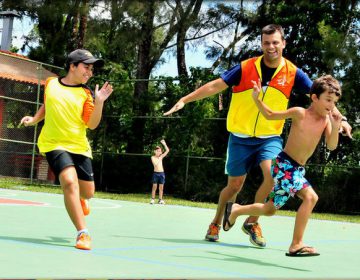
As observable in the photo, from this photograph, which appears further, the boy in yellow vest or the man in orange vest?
the man in orange vest

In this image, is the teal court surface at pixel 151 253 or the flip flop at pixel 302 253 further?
the flip flop at pixel 302 253

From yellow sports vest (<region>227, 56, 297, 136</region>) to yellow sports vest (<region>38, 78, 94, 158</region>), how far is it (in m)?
1.56

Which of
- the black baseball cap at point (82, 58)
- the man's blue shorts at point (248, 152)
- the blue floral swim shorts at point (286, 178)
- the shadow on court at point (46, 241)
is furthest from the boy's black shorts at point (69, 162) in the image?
the blue floral swim shorts at point (286, 178)

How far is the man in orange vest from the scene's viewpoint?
6.69 meters

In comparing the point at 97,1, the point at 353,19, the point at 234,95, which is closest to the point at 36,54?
the point at 97,1

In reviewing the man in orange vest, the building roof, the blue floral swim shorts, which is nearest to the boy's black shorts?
the man in orange vest

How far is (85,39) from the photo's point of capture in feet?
80.1

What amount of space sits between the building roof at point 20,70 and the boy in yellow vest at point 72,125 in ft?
45.1

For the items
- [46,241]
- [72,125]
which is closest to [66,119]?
[72,125]

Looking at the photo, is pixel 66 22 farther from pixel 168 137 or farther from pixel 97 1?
pixel 168 137

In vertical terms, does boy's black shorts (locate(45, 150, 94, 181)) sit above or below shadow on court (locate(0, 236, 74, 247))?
above

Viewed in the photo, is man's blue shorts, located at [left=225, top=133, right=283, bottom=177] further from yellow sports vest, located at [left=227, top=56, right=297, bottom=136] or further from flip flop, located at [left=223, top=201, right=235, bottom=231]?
flip flop, located at [left=223, top=201, right=235, bottom=231]

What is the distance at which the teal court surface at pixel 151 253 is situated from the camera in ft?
14.5

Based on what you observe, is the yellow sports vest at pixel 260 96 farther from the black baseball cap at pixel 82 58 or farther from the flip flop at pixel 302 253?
the flip flop at pixel 302 253
